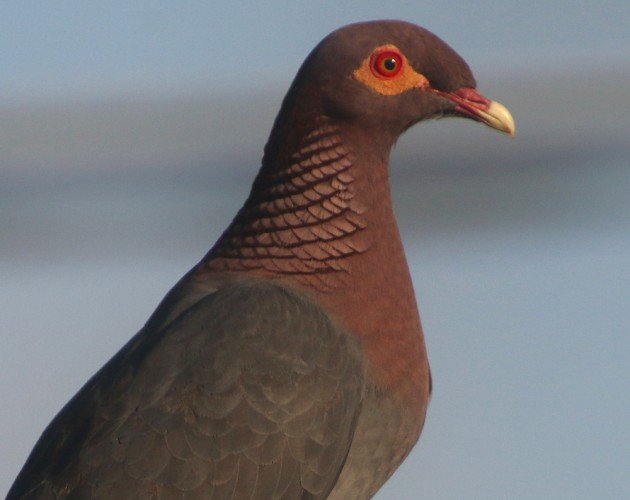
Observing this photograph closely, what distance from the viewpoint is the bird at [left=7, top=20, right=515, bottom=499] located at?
5105mm

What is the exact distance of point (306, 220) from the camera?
18.3 ft

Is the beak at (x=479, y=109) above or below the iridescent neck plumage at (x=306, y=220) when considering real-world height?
above

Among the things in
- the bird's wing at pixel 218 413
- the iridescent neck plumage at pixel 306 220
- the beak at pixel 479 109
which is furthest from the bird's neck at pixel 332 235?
the beak at pixel 479 109

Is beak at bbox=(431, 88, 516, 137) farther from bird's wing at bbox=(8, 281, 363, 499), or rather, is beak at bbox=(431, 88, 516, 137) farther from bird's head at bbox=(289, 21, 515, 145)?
A: bird's wing at bbox=(8, 281, 363, 499)

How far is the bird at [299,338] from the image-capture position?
16.8 ft

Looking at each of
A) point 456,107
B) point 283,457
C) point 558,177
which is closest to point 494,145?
point 558,177

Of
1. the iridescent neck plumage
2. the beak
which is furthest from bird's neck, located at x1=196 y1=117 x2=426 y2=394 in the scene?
the beak

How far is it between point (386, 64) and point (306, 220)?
58 cm

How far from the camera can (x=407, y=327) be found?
5.50 meters

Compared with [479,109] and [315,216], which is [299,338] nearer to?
[315,216]

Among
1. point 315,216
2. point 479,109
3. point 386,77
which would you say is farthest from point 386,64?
point 315,216

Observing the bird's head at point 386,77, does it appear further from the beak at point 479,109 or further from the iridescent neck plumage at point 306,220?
the iridescent neck plumage at point 306,220

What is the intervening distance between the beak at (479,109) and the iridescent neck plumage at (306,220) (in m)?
0.41

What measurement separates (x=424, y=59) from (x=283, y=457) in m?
1.40
